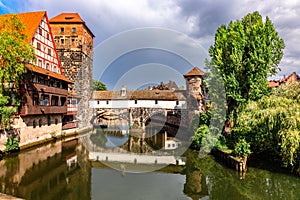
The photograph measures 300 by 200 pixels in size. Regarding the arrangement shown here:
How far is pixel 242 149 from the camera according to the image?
47.6 feet

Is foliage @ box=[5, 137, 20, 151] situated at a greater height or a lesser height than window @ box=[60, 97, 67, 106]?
lesser

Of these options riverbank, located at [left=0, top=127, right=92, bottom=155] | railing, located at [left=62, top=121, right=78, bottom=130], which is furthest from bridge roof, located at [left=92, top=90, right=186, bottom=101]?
railing, located at [left=62, top=121, right=78, bottom=130]

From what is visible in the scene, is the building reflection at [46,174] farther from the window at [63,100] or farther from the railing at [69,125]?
the window at [63,100]

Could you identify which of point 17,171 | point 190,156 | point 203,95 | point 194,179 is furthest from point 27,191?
point 203,95

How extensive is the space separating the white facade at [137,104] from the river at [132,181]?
761 inches

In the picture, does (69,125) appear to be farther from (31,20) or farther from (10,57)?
(10,57)

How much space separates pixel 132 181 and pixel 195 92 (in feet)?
66.5

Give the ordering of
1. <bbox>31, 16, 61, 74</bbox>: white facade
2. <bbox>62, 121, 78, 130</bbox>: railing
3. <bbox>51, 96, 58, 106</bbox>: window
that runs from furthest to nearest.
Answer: <bbox>62, 121, 78, 130</bbox>: railing < <bbox>51, 96, 58, 106</bbox>: window < <bbox>31, 16, 61, 74</bbox>: white facade

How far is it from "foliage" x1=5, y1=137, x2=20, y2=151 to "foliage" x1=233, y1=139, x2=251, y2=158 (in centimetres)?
1733

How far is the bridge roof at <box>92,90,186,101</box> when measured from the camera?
36.7 meters

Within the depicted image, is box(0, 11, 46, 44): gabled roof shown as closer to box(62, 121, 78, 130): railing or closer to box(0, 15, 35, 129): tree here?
box(0, 15, 35, 129): tree

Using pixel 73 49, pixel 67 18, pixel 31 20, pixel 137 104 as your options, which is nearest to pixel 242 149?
pixel 31 20

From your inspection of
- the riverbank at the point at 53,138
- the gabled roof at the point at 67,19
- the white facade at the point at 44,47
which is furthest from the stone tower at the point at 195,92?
the gabled roof at the point at 67,19

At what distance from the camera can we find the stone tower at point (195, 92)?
3006cm
